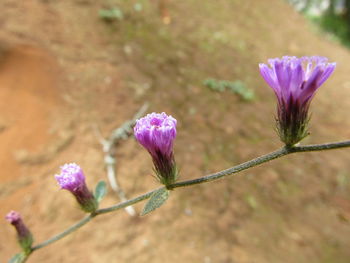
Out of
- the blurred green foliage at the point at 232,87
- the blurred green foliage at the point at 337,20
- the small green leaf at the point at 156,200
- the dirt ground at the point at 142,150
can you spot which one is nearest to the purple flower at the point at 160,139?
the small green leaf at the point at 156,200

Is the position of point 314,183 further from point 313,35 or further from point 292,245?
point 313,35

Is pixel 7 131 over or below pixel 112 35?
below

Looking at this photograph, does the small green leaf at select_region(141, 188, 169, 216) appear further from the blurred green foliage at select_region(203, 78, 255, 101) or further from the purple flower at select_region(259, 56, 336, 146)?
the blurred green foliage at select_region(203, 78, 255, 101)

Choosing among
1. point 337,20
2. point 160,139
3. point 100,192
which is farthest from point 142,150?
point 337,20

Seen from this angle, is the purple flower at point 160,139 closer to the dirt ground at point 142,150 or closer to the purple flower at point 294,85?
the purple flower at point 294,85

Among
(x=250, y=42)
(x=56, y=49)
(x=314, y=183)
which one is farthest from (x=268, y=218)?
(x=250, y=42)

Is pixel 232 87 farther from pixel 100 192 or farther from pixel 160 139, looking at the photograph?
pixel 160 139

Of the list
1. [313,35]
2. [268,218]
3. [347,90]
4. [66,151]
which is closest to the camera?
[66,151]
